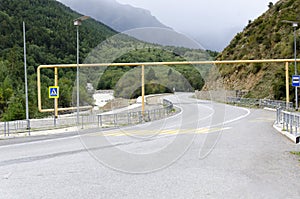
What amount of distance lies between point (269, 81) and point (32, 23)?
78.3 m

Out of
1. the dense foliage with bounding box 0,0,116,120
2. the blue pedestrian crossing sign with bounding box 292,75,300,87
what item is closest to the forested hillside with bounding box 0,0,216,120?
the dense foliage with bounding box 0,0,116,120

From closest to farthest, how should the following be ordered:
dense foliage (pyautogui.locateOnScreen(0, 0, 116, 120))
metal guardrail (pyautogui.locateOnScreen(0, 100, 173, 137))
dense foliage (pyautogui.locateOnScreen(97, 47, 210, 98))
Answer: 1. dense foliage (pyautogui.locateOnScreen(97, 47, 210, 98))
2. metal guardrail (pyautogui.locateOnScreen(0, 100, 173, 137))
3. dense foliage (pyautogui.locateOnScreen(0, 0, 116, 120))

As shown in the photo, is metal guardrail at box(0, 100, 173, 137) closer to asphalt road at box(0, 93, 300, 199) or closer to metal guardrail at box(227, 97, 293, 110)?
asphalt road at box(0, 93, 300, 199)

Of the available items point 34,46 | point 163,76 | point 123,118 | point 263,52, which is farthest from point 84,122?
point 34,46

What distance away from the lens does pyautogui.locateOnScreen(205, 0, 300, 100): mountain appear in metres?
53.8

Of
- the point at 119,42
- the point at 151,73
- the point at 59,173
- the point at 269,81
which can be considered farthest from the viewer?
the point at 269,81

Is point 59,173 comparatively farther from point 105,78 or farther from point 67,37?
point 67,37

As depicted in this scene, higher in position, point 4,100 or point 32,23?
point 32,23

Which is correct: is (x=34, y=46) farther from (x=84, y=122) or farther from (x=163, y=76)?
(x=163, y=76)

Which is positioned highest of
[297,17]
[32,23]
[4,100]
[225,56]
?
[32,23]

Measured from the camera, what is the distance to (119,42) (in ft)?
51.9

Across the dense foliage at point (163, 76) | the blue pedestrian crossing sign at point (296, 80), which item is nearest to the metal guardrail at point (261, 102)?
the blue pedestrian crossing sign at point (296, 80)

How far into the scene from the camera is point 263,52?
211ft

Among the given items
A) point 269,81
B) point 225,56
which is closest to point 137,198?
point 269,81
